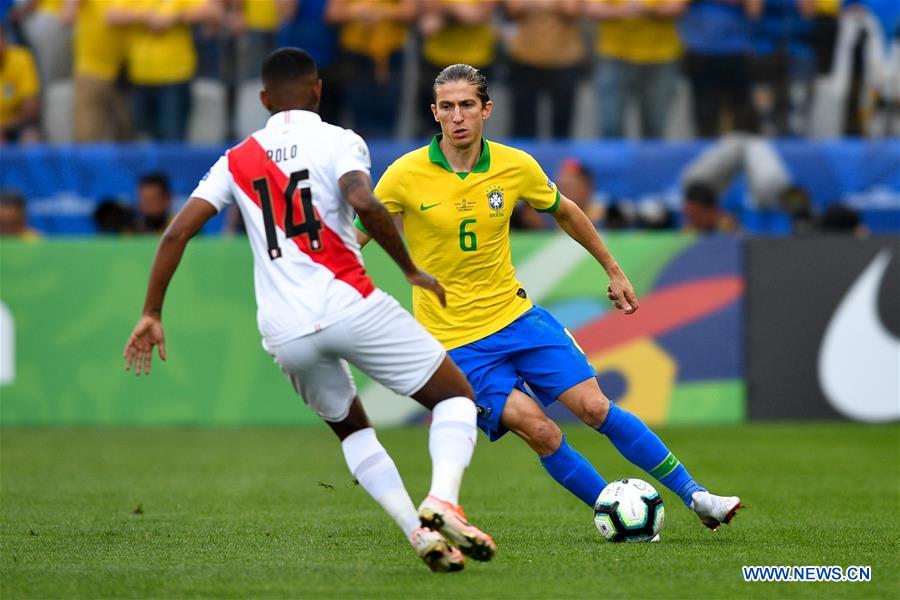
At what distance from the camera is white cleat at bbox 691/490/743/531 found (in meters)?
7.50

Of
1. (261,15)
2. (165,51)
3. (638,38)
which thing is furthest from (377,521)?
(165,51)

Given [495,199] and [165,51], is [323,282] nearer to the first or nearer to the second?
[495,199]

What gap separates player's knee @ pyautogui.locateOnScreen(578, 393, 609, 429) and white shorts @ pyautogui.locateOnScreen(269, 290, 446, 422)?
57.9 inches

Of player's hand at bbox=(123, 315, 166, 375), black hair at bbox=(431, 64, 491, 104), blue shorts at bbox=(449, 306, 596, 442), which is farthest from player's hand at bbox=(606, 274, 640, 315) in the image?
player's hand at bbox=(123, 315, 166, 375)

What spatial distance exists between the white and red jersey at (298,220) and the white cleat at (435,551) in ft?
3.06

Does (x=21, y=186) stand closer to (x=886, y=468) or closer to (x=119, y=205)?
(x=119, y=205)

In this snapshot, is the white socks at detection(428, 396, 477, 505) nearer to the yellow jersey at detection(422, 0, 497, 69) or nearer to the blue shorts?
the blue shorts

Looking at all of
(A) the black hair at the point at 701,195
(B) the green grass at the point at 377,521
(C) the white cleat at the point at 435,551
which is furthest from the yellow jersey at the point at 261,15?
(C) the white cleat at the point at 435,551

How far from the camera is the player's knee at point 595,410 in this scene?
7723 millimetres

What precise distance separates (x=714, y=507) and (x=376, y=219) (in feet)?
7.97

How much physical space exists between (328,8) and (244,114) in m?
1.35

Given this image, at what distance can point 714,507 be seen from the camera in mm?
7555

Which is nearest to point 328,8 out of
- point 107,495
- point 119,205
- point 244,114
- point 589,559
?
point 244,114

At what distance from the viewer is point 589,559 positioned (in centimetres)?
695
